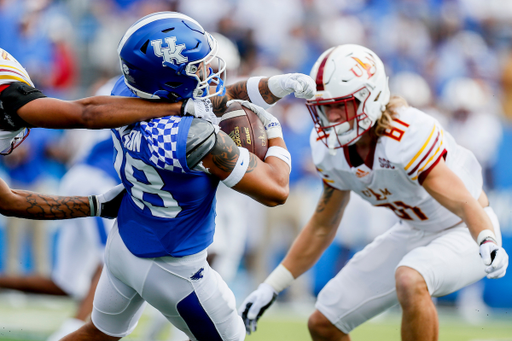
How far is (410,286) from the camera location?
298 centimetres

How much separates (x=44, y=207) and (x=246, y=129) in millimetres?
1015

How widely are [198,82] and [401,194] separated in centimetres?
138

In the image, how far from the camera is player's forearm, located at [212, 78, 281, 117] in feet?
9.05

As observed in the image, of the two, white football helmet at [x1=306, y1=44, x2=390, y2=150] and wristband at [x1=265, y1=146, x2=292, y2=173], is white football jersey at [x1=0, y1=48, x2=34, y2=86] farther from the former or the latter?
white football helmet at [x1=306, y1=44, x2=390, y2=150]

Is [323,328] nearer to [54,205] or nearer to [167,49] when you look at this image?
[54,205]

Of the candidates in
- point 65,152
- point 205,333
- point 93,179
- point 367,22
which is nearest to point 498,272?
point 205,333

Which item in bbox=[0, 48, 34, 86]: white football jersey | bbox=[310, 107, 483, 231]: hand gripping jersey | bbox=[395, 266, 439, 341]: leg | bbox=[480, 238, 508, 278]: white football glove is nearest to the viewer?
bbox=[0, 48, 34, 86]: white football jersey

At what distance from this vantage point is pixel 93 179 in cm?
406

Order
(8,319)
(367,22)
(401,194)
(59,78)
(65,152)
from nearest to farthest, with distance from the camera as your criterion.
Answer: (401,194) → (8,319) → (65,152) → (59,78) → (367,22)

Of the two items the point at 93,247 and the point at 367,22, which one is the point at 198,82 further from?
the point at 367,22

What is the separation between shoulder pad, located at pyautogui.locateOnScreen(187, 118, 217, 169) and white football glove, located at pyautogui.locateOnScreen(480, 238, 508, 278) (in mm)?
1385

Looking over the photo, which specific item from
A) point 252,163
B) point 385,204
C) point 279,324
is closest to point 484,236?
point 385,204

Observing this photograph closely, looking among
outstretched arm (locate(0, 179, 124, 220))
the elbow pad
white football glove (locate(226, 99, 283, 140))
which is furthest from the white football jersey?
white football glove (locate(226, 99, 283, 140))

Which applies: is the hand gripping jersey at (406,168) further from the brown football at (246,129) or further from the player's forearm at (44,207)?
the player's forearm at (44,207)
